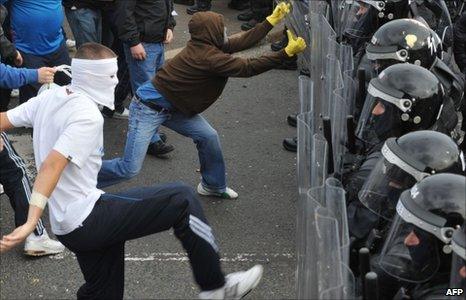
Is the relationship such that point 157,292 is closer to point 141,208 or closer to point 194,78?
point 141,208

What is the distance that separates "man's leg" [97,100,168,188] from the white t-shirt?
149 cm

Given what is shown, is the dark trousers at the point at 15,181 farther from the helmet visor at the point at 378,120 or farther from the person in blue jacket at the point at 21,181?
the helmet visor at the point at 378,120

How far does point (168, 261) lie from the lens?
480cm

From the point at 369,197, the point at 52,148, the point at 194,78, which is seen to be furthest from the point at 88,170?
the point at 194,78

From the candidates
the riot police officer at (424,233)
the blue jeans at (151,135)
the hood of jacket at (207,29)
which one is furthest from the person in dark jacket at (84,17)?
the riot police officer at (424,233)

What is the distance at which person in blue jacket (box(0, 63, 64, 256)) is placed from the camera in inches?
184

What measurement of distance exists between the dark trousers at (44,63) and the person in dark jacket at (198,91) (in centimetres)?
92

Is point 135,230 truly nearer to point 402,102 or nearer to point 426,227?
point 426,227

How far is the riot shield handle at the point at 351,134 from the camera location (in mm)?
4395

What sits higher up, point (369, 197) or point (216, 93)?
point (369, 197)

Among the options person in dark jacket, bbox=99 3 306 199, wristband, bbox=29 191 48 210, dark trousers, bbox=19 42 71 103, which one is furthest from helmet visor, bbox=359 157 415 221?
dark trousers, bbox=19 42 71 103

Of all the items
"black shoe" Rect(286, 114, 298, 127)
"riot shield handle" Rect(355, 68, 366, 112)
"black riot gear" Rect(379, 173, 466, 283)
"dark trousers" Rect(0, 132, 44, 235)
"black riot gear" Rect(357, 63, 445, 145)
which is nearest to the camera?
"black riot gear" Rect(379, 173, 466, 283)

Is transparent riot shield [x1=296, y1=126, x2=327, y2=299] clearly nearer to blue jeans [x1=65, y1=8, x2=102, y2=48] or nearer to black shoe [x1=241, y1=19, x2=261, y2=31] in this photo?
blue jeans [x1=65, y1=8, x2=102, y2=48]

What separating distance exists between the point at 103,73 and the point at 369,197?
135cm
